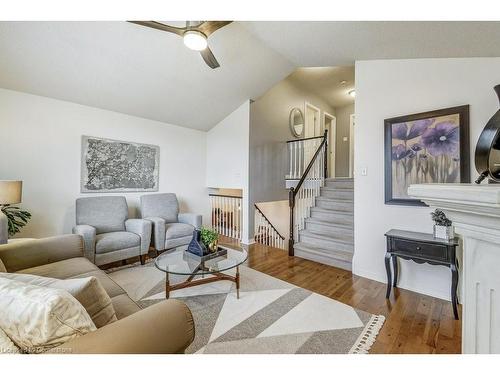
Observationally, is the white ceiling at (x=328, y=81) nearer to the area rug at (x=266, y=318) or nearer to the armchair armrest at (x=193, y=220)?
the armchair armrest at (x=193, y=220)

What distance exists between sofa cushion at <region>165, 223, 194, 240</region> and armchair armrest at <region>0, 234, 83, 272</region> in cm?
120

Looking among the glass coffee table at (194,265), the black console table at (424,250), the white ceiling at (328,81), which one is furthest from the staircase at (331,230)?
the white ceiling at (328,81)

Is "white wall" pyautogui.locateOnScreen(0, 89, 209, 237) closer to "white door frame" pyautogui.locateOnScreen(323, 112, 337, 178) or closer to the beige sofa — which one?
the beige sofa

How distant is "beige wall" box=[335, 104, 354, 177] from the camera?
6688mm

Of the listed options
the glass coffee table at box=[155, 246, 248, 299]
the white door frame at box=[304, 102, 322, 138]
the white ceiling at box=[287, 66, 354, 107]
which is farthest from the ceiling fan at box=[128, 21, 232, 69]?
the white door frame at box=[304, 102, 322, 138]

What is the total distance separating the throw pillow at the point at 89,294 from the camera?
0.95 m

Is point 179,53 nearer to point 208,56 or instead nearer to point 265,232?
point 208,56

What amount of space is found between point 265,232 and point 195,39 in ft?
11.5

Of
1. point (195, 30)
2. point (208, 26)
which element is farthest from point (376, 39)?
point (195, 30)

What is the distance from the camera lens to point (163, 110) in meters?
3.95

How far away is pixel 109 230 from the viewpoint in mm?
3186
